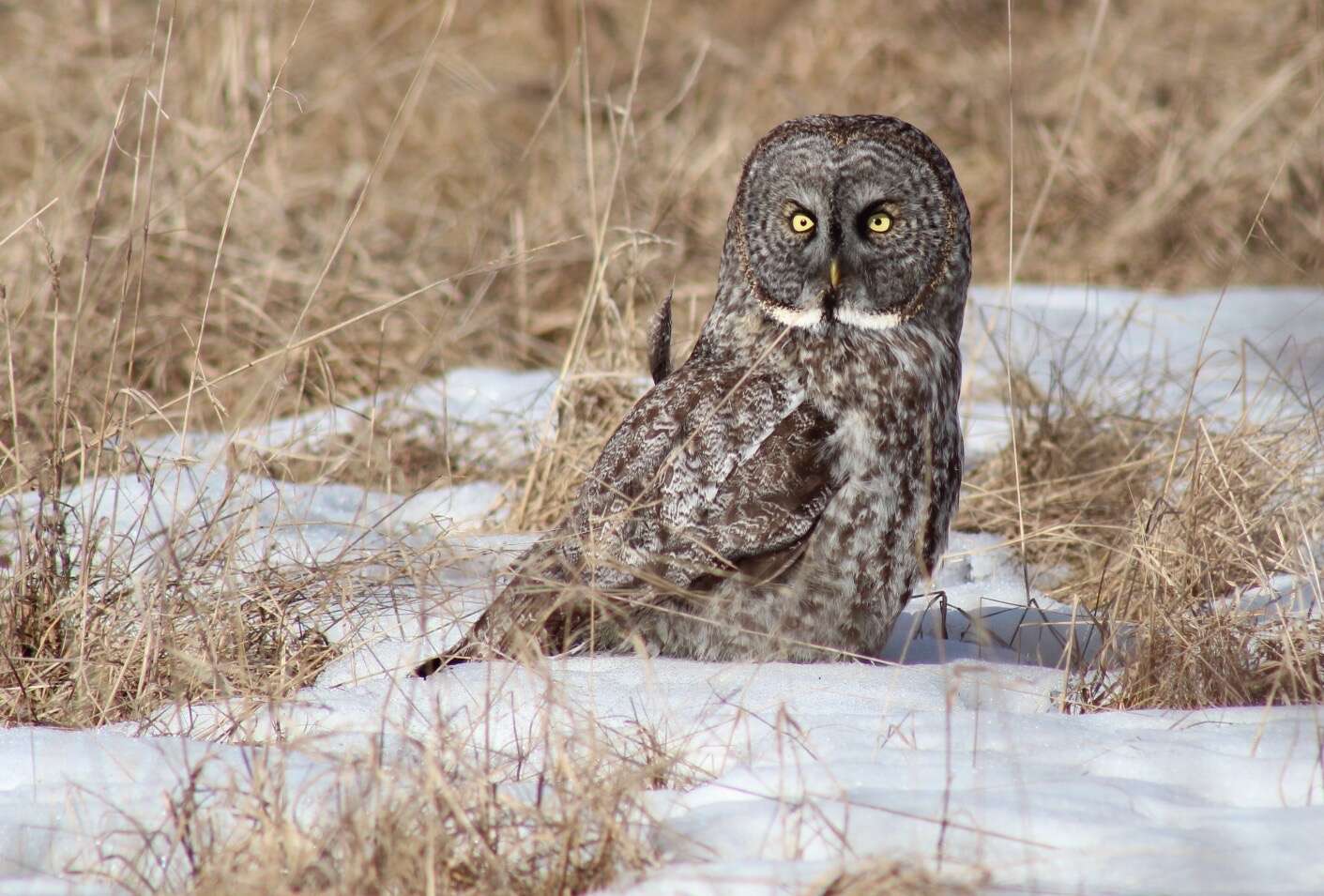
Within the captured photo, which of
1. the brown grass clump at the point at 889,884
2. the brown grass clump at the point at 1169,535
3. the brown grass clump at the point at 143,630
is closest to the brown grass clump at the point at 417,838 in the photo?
the brown grass clump at the point at 889,884

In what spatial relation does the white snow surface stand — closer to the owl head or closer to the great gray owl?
the great gray owl

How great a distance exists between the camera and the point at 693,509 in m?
3.17

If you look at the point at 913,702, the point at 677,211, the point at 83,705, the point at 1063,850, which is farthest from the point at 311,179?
the point at 1063,850

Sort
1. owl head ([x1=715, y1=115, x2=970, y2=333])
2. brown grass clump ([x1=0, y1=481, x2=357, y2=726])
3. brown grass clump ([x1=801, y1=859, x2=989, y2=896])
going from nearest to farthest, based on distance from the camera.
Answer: brown grass clump ([x1=801, y1=859, x2=989, y2=896]), brown grass clump ([x1=0, y1=481, x2=357, y2=726]), owl head ([x1=715, y1=115, x2=970, y2=333])

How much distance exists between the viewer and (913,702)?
277 cm

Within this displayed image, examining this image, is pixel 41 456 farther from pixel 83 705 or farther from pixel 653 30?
pixel 653 30

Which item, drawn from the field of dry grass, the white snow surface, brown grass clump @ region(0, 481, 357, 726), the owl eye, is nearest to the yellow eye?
the owl eye

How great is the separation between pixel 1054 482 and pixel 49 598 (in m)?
2.70

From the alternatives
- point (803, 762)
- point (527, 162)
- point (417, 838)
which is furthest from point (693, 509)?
point (527, 162)

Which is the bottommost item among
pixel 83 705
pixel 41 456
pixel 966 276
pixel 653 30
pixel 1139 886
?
pixel 83 705

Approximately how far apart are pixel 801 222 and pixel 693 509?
0.71 metres

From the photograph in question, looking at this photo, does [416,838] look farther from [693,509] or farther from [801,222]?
[801,222]

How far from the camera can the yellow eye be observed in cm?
338

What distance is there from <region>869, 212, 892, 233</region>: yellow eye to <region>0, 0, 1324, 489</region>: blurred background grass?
97 centimetres
